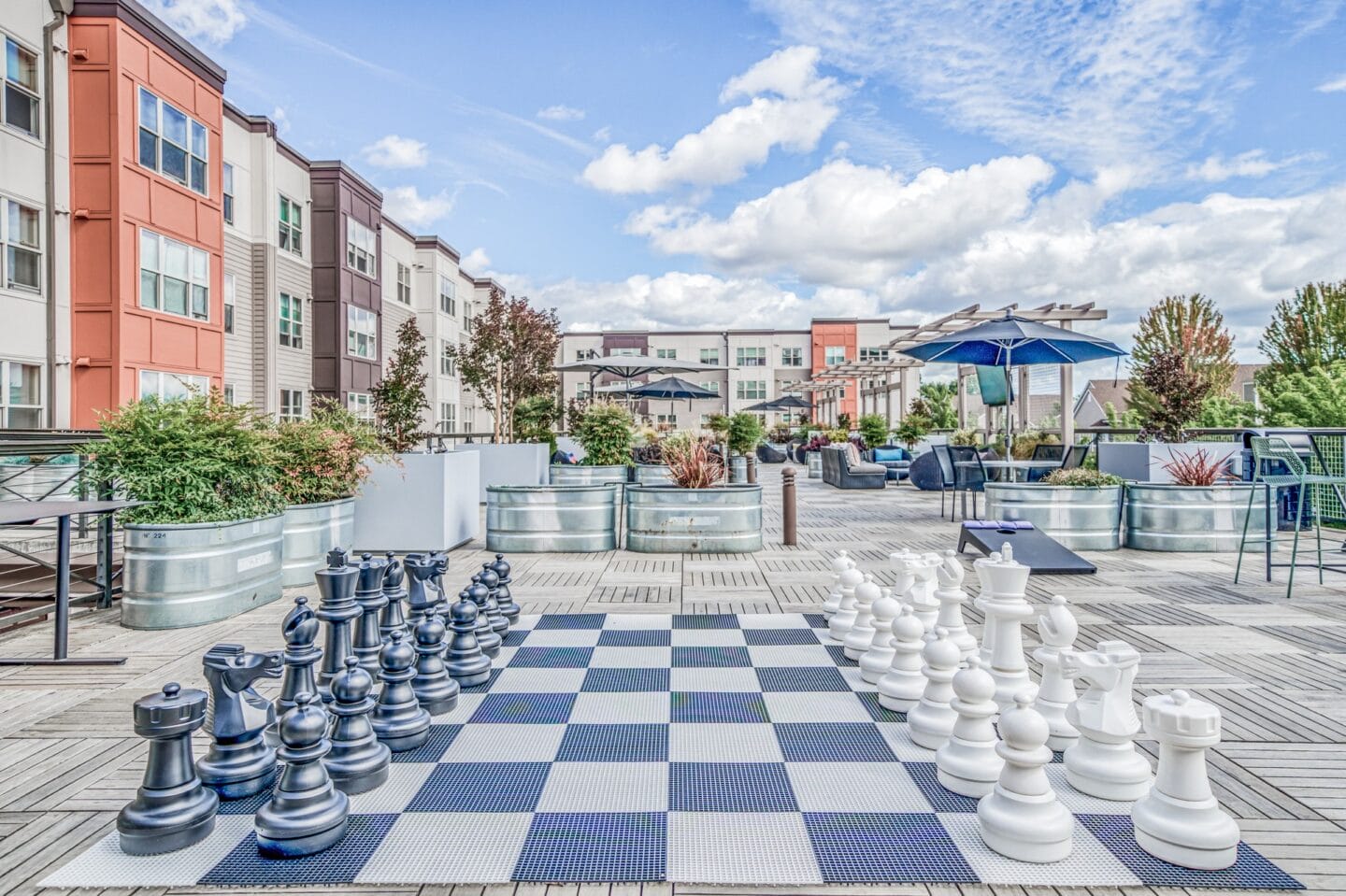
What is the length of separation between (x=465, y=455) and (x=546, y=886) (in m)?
5.87

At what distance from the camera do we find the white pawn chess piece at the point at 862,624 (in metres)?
3.28

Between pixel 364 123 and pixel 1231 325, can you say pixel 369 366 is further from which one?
pixel 1231 325

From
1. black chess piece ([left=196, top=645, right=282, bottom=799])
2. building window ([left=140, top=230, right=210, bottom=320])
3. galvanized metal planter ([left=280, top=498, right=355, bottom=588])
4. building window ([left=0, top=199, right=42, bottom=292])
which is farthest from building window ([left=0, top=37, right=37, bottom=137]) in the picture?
black chess piece ([left=196, top=645, right=282, bottom=799])

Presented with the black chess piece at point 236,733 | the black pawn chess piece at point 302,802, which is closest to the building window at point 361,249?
the black chess piece at point 236,733

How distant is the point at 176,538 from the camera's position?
4133mm

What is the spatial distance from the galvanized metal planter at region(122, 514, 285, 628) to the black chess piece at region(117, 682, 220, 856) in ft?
8.78

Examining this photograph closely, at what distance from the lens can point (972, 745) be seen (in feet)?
6.89

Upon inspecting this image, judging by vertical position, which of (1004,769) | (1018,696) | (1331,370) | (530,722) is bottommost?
(530,722)

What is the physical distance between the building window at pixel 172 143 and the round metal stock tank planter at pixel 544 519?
10.4 meters

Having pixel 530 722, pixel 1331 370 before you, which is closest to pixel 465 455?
pixel 530 722

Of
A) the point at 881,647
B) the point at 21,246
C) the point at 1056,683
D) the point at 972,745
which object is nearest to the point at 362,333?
the point at 21,246

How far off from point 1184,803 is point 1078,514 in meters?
5.73

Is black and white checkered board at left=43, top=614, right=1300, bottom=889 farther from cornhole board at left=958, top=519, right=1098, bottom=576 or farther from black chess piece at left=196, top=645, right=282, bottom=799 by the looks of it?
cornhole board at left=958, top=519, right=1098, bottom=576

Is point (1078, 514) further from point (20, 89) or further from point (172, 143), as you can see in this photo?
point (172, 143)
